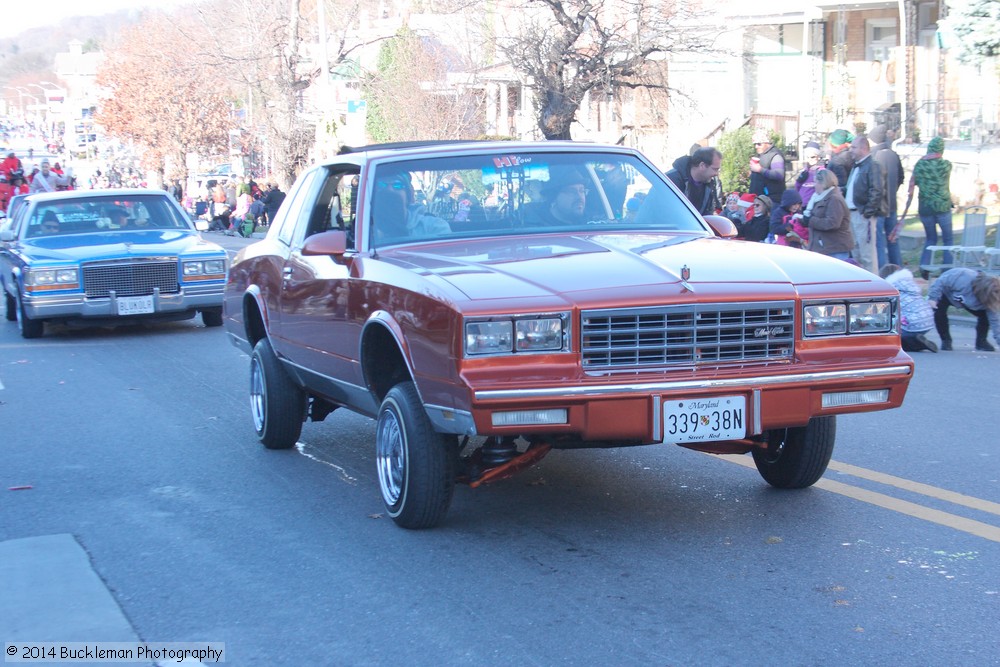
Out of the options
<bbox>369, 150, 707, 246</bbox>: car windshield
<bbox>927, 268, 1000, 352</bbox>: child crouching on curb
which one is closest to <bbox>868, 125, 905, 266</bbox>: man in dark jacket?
<bbox>927, 268, 1000, 352</bbox>: child crouching on curb

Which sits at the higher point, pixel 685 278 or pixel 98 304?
pixel 685 278

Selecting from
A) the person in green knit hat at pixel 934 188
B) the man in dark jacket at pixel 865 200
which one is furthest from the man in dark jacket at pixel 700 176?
the person in green knit hat at pixel 934 188

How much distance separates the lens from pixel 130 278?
43.5 feet

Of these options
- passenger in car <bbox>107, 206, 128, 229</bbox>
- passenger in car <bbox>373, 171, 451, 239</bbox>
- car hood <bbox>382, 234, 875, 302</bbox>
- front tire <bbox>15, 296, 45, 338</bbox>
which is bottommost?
front tire <bbox>15, 296, 45, 338</bbox>

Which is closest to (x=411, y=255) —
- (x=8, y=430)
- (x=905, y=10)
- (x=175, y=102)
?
(x=8, y=430)

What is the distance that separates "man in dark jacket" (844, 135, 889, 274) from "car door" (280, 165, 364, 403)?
8.33m

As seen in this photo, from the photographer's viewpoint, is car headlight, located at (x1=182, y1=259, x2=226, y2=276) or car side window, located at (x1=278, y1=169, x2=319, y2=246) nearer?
car side window, located at (x1=278, y1=169, x2=319, y2=246)

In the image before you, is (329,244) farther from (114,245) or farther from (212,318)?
(212,318)

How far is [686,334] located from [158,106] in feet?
187

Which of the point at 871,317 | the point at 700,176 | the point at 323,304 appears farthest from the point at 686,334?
the point at 700,176

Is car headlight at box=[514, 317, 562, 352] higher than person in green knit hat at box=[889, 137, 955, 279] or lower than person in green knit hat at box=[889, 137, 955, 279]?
lower

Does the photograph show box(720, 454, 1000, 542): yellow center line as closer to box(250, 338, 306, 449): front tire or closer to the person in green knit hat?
box(250, 338, 306, 449): front tire

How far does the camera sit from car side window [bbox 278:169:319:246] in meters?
7.42

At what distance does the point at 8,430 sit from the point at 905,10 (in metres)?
23.4
